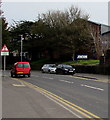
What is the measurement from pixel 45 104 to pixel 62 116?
2336 mm

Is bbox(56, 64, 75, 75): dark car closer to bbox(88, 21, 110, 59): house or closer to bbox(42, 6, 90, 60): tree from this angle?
bbox(88, 21, 110, 59): house

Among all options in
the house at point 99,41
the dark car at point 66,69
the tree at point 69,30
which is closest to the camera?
the dark car at point 66,69

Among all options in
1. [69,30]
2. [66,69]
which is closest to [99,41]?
[69,30]

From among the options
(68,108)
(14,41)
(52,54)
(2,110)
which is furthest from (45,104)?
(14,41)

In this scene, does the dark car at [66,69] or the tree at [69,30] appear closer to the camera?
the dark car at [66,69]

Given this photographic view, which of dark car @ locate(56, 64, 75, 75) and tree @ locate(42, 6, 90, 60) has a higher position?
tree @ locate(42, 6, 90, 60)

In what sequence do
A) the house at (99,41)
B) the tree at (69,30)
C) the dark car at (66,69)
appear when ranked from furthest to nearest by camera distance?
the tree at (69,30) < the house at (99,41) < the dark car at (66,69)

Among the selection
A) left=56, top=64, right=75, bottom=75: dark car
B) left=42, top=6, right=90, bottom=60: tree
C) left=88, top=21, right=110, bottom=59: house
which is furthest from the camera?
left=42, top=6, right=90, bottom=60: tree

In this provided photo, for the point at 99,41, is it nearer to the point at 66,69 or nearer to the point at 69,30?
the point at 69,30

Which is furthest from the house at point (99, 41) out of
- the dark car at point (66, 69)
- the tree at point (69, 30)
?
the dark car at point (66, 69)

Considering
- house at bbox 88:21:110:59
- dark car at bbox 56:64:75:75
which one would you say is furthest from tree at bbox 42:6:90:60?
dark car at bbox 56:64:75:75

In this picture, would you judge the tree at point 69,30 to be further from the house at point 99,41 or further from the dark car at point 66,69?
the dark car at point 66,69

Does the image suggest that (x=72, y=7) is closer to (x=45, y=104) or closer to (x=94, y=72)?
(x=94, y=72)

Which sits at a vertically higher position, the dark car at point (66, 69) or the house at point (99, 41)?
the house at point (99, 41)
